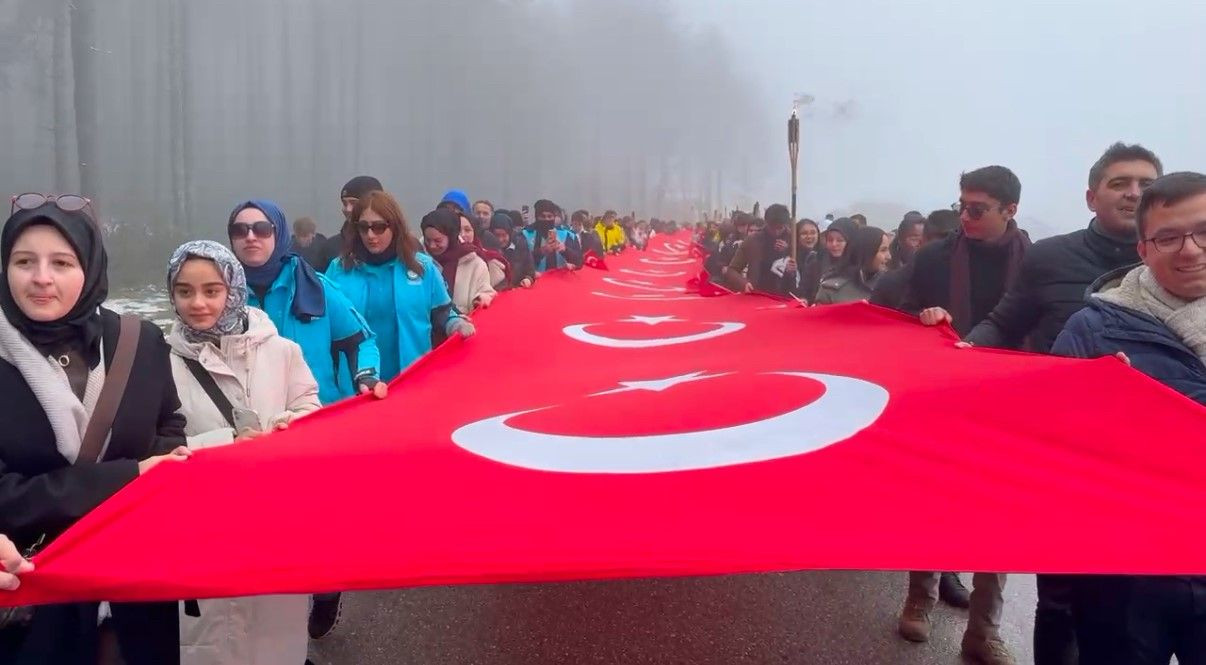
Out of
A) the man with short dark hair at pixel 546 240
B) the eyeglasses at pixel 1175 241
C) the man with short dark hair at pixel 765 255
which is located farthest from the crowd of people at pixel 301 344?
the man with short dark hair at pixel 546 240

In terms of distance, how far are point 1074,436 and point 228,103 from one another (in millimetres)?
72222

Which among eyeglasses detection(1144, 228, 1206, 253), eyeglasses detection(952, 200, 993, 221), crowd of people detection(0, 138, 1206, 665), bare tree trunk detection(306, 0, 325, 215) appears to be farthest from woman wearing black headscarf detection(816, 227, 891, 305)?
bare tree trunk detection(306, 0, 325, 215)

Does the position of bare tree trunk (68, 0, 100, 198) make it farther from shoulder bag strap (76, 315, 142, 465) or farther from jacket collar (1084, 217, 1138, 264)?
jacket collar (1084, 217, 1138, 264)

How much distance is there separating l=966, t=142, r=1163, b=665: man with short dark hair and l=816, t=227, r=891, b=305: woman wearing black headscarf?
2.22 metres

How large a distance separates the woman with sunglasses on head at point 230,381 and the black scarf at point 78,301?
1.43ft

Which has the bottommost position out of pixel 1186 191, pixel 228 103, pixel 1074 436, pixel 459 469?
pixel 459 469

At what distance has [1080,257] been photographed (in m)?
2.98

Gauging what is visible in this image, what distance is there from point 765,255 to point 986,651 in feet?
16.3

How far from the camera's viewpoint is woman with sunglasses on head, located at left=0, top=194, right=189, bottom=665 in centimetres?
192

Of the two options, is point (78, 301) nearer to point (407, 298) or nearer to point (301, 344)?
point (301, 344)

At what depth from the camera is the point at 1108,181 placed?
2.93 metres

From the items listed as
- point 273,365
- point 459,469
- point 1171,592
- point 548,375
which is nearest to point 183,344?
Answer: point 273,365

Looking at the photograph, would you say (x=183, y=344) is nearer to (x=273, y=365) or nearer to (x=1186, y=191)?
(x=273, y=365)

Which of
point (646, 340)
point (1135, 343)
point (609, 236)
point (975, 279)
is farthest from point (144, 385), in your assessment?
point (609, 236)
